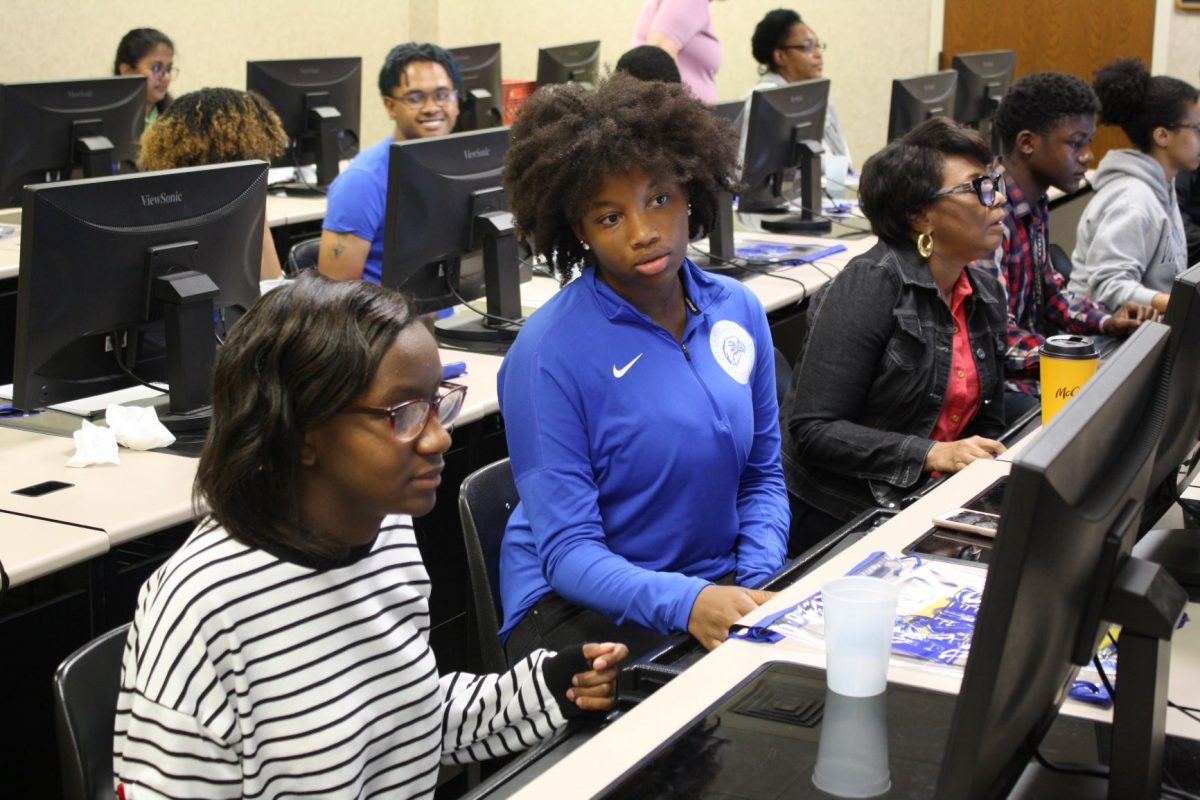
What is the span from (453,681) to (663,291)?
0.67 m

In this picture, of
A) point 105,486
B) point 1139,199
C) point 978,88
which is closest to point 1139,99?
point 1139,199

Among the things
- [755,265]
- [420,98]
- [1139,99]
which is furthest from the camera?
[1139,99]

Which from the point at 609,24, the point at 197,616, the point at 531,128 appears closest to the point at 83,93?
the point at 531,128

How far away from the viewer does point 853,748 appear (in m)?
1.25

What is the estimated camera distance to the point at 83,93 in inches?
163

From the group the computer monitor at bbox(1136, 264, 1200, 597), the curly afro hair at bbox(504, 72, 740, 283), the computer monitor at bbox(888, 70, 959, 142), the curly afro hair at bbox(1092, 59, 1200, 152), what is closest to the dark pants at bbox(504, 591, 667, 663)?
the curly afro hair at bbox(504, 72, 740, 283)

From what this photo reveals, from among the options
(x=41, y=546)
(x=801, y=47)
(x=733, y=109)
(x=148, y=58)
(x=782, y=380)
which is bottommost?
(x=41, y=546)

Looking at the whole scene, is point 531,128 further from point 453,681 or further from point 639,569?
point 453,681

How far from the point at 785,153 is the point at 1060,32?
3.71 meters

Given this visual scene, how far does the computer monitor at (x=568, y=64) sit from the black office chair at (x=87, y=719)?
14.1 feet

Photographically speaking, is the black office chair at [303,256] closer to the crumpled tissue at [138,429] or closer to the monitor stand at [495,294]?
the monitor stand at [495,294]

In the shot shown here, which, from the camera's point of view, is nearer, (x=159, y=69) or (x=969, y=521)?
(x=969, y=521)

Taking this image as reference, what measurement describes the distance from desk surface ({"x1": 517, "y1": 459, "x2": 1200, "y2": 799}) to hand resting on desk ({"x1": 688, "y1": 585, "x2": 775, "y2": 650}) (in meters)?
0.03

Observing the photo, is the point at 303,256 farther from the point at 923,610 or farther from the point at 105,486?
the point at 923,610
